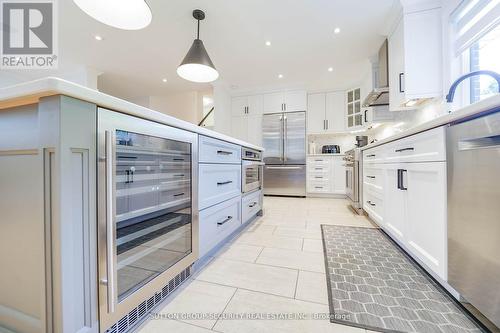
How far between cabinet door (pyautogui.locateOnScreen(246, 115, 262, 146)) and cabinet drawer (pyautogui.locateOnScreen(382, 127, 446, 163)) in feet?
10.7

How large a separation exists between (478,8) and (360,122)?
2.59m

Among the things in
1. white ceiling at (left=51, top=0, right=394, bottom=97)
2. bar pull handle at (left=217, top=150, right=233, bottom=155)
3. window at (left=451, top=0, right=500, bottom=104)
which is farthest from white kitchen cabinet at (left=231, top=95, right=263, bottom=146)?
window at (left=451, top=0, right=500, bottom=104)

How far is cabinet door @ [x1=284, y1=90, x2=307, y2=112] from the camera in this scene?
14.9ft

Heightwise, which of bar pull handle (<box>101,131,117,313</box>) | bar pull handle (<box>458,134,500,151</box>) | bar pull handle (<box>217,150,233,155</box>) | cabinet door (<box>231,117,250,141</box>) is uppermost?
cabinet door (<box>231,117,250,141</box>)

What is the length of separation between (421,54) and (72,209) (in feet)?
10.3

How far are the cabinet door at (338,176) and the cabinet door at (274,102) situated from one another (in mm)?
1655

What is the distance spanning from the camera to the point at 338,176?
4.38m

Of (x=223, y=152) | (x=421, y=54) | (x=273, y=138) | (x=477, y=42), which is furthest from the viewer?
(x=273, y=138)

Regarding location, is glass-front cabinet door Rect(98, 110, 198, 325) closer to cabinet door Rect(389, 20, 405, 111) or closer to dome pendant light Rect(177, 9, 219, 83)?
dome pendant light Rect(177, 9, 219, 83)

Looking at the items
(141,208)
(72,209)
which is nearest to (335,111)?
(141,208)

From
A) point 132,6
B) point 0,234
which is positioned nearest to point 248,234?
point 0,234

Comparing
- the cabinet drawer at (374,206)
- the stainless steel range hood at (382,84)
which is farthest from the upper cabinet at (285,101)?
the cabinet drawer at (374,206)

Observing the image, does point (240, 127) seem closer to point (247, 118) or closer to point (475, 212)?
point (247, 118)

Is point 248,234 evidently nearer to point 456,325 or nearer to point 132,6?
point 456,325
